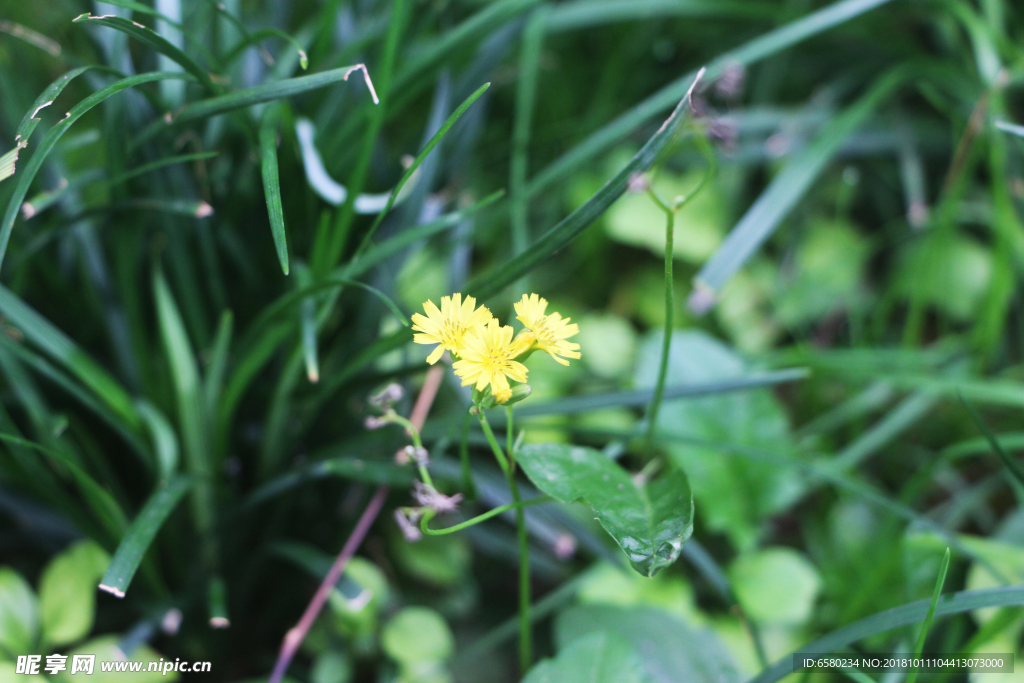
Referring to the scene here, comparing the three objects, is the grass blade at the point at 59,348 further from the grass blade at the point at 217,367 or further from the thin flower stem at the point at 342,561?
the thin flower stem at the point at 342,561

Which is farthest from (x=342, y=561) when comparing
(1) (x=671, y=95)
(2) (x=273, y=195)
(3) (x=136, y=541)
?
(1) (x=671, y=95)

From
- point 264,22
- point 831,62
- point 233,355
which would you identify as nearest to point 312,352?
point 233,355

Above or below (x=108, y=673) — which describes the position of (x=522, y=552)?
above

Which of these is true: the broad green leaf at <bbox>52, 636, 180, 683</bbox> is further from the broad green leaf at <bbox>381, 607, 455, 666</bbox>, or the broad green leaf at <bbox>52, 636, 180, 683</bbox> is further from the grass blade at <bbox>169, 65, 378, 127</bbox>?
the grass blade at <bbox>169, 65, 378, 127</bbox>

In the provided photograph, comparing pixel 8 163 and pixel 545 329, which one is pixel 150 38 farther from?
pixel 545 329

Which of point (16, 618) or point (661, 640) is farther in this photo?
point (661, 640)

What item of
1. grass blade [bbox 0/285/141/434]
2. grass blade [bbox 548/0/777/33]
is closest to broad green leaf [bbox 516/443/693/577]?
grass blade [bbox 0/285/141/434]
